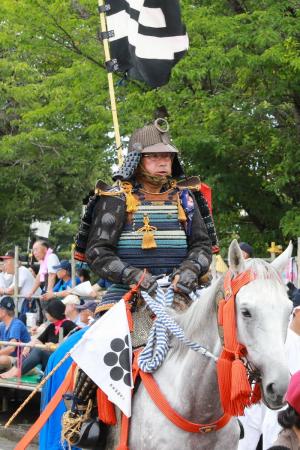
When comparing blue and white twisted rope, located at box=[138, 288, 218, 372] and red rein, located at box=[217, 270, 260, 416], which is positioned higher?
red rein, located at box=[217, 270, 260, 416]

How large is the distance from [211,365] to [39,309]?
908 cm

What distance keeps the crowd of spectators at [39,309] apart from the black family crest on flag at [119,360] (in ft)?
14.7

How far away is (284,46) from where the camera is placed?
1310cm

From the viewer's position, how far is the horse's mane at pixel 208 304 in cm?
458

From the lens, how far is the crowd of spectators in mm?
11367

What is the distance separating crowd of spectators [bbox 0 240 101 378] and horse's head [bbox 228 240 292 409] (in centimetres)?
538

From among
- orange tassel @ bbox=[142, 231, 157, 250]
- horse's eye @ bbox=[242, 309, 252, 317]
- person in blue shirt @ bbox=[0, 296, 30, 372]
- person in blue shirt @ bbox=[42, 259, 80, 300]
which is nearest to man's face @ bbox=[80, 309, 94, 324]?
person in blue shirt @ bbox=[0, 296, 30, 372]

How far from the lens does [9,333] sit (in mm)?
12562

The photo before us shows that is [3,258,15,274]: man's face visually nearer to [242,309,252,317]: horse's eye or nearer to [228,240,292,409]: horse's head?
[228,240,292,409]: horse's head

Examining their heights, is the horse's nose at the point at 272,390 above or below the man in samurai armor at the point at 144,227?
above

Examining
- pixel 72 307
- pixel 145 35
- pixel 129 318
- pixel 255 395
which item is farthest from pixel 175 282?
pixel 72 307

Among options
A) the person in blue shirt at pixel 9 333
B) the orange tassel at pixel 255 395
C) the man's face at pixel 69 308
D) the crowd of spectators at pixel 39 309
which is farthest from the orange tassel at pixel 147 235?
the person in blue shirt at pixel 9 333

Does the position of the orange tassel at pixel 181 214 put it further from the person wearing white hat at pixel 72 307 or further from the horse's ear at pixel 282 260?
the person wearing white hat at pixel 72 307

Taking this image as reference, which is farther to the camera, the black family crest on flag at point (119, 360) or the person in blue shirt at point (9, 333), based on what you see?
the person in blue shirt at point (9, 333)
